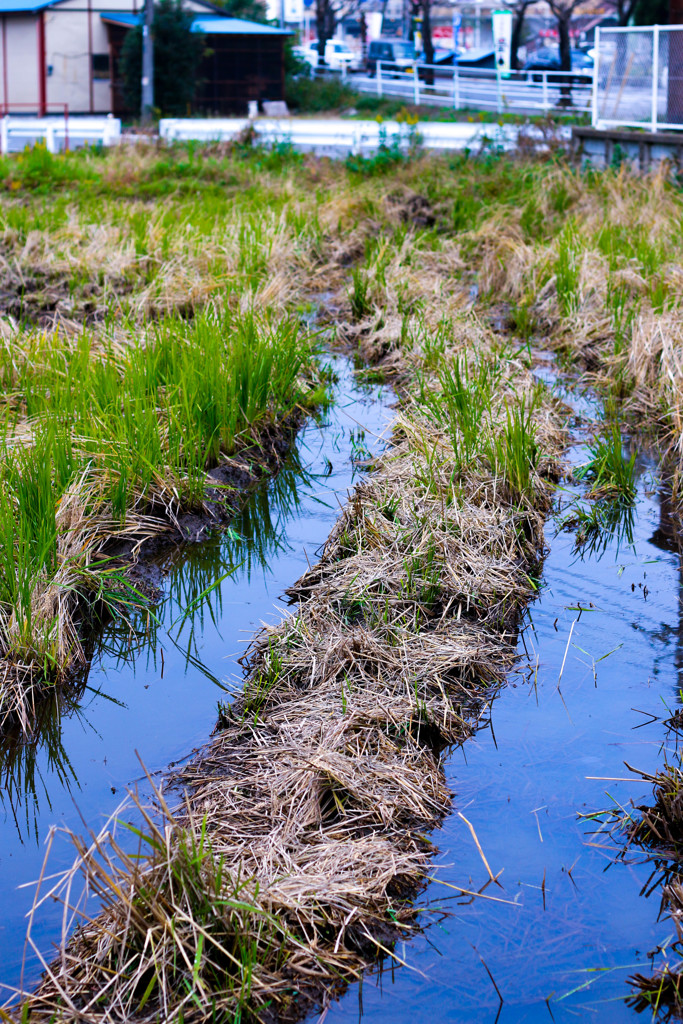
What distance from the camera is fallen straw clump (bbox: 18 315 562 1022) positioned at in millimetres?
2125

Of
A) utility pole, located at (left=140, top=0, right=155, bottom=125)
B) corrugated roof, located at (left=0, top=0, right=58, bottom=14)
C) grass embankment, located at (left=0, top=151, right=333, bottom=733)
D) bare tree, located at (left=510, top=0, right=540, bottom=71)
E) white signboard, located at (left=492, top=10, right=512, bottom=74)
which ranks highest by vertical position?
bare tree, located at (left=510, top=0, right=540, bottom=71)

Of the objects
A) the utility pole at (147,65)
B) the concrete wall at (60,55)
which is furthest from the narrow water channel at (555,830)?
the concrete wall at (60,55)

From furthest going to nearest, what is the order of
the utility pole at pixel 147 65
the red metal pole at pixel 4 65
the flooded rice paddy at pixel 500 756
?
the red metal pole at pixel 4 65 → the utility pole at pixel 147 65 → the flooded rice paddy at pixel 500 756

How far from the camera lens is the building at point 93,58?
85.8 feet

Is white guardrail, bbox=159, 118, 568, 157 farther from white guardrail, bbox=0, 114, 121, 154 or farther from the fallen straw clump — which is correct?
the fallen straw clump

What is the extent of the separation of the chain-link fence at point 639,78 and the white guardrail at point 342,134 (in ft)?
4.68

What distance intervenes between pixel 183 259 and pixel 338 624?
5674 millimetres

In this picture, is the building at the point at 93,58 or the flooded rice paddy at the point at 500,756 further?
the building at the point at 93,58

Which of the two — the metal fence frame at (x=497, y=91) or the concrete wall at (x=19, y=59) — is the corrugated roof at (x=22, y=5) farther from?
the metal fence frame at (x=497, y=91)

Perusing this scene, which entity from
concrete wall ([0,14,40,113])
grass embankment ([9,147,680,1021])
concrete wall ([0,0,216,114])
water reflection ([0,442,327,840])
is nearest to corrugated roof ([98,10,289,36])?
concrete wall ([0,0,216,114])

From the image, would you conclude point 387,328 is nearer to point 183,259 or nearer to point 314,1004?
point 183,259

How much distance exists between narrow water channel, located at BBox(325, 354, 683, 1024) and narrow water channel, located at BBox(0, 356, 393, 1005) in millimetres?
869

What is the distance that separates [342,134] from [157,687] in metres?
14.3

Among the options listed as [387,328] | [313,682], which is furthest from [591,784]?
[387,328]
